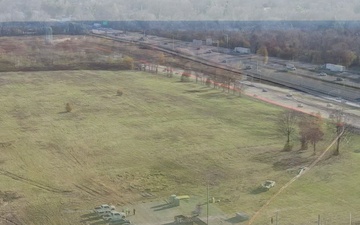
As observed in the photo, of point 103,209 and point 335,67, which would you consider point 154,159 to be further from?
point 335,67

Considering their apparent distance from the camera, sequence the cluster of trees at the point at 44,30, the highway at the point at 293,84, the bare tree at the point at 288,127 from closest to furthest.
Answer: the bare tree at the point at 288,127 → the highway at the point at 293,84 → the cluster of trees at the point at 44,30

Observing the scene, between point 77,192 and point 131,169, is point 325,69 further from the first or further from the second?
point 77,192

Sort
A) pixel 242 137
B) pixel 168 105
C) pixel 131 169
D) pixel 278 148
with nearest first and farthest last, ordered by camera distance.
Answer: pixel 131 169 < pixel 278 148 < pixel 242 137 < pixel 168 105

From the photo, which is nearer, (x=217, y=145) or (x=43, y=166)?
(x=43, y=166)

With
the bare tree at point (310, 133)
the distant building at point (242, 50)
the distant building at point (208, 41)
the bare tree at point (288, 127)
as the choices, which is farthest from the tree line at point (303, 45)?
the bare tree at point (310, 133)

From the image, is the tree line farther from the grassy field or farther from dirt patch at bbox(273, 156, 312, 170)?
dirt patch at bbox(273, 156, 312, 170)

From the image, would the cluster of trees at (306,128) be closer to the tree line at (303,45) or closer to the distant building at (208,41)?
the tree line at (303,45)

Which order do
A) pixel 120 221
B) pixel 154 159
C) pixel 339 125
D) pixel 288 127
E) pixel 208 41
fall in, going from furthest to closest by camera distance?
pixel 208 41 < pixel 339 125 < pixel 288 127 < pixel 154 159 < pixel 120 221

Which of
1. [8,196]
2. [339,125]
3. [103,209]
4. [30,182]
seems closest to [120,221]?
[103,209]

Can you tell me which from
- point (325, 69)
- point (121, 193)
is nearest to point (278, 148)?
point (121, 193)
